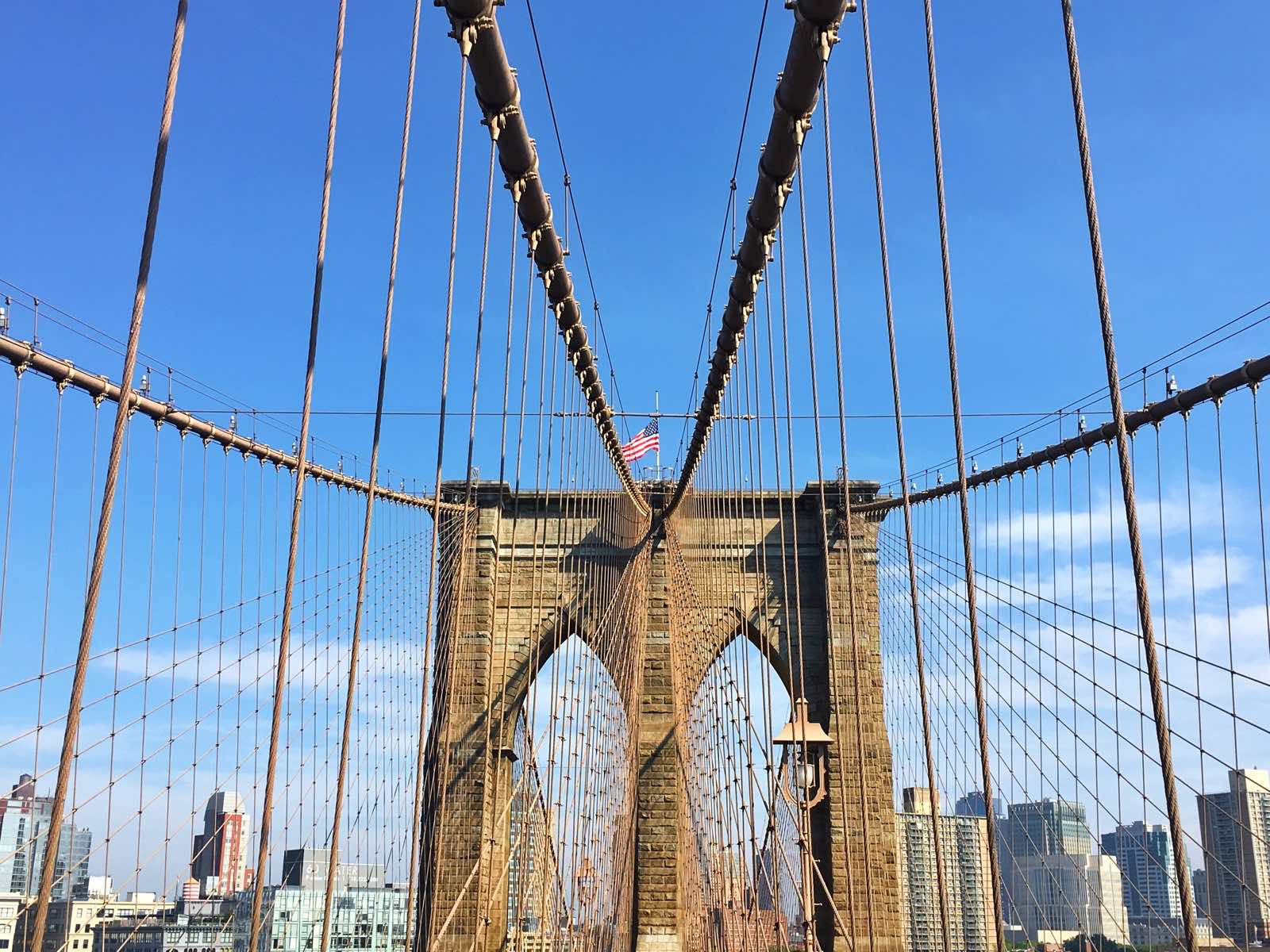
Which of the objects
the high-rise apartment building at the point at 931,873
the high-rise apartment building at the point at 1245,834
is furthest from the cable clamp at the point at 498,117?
the high-rise apartment building at the point at 931,873

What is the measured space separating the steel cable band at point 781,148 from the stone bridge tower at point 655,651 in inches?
263

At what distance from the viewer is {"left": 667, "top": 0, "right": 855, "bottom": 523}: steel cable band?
207 inches

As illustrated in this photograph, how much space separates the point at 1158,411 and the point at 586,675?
6660mm

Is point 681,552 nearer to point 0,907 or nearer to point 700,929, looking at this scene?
point 700,929

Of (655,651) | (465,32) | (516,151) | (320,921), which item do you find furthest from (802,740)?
(320,921)

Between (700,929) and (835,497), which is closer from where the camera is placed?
(700,929)

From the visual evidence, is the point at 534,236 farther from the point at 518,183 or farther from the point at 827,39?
the point at 827,39

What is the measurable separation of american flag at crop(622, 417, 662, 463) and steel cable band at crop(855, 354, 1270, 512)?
346 cm

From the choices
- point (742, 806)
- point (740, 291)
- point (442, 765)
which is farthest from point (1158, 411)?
point (442, 765)

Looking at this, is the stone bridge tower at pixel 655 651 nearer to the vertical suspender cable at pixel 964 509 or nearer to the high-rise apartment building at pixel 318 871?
the high-rise apartment building at pixel 318 871

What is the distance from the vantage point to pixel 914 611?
567 cm

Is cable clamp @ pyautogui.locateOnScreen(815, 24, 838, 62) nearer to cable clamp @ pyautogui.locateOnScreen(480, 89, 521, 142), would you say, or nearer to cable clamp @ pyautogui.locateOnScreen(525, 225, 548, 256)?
cable clamp @ pyautogui.locateOnScreen(480, 89, 521, 142)

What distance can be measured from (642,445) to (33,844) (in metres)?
12.6

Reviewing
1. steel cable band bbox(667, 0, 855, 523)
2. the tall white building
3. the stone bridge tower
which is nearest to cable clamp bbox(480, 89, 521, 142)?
steel cable band bbox(667, 0, 855, 523)
